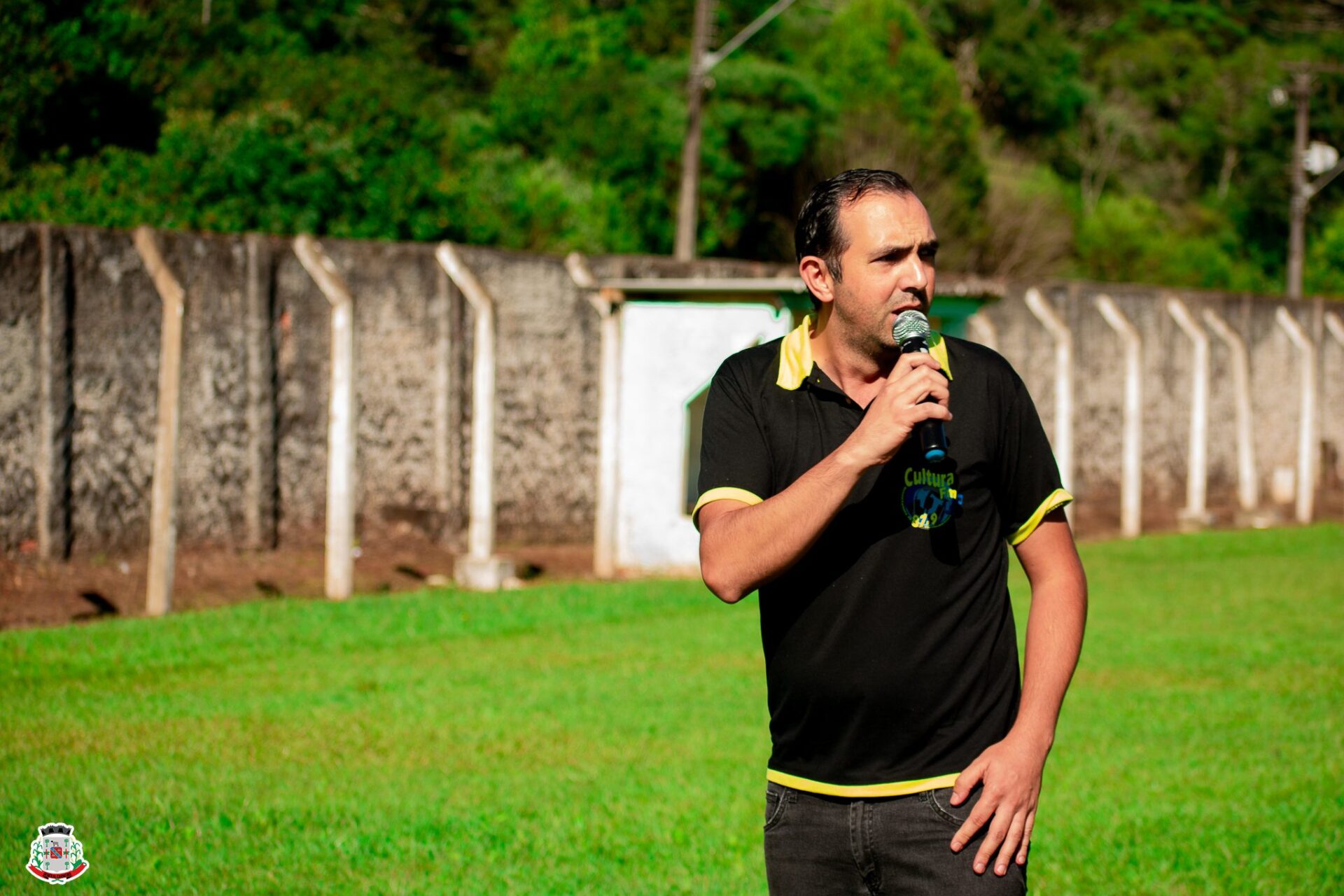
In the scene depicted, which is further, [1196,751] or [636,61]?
[636,61]

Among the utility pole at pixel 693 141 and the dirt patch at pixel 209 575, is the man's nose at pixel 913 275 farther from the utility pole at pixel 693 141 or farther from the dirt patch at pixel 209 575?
the utility pole at pixel 693 141

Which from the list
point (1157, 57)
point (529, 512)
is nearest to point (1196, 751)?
point (529, 512)

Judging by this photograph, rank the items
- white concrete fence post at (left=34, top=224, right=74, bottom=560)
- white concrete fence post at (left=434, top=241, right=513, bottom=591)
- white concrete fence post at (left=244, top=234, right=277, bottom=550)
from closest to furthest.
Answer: white concrete fence post at (left=34, top=224, right=74, bottom=560)
white concrete fence post at (left=244, top=234, right=277, bottom=550)
white concrete fence post at (left=434, top=241, right=513, bottom=591)

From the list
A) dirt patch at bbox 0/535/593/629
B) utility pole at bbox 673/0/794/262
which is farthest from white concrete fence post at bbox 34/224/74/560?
utility pole at bbox 673/0/794/262

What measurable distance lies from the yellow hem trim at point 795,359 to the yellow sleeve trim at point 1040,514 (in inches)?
19.9

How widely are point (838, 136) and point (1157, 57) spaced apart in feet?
84.8

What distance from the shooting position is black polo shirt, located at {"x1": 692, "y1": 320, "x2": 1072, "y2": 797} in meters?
2.79

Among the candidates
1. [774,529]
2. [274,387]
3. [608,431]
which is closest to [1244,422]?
[608,431]

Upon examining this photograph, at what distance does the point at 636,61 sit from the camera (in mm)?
38375

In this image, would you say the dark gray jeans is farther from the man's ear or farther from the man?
the man's ear

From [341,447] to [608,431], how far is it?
3.02 m

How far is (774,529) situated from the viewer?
2.63 m

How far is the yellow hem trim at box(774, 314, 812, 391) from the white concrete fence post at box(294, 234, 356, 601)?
8.77 m

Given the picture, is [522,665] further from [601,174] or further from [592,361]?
[601,174]
